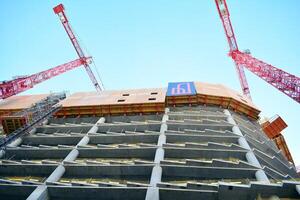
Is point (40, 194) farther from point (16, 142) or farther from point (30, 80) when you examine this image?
point (30, 80)

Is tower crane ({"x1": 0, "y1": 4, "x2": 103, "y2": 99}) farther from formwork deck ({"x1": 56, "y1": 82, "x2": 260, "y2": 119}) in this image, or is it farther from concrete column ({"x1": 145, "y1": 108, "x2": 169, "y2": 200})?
concrete column ({"x1": 145, "y1": 108, "x2": 169, "y2": 200})

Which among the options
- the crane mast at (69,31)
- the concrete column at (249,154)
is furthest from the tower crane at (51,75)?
the concrete column at (249,154)

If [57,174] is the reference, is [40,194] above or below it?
below

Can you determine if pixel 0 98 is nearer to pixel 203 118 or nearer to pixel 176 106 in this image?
pixel 176 106

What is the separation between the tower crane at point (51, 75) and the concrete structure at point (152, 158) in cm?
1390

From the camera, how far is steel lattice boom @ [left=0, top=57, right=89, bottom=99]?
42616mm

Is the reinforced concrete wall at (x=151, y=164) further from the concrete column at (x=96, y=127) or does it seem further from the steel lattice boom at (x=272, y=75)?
the steel lattice boom at (x=272, y=75)

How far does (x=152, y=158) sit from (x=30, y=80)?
36301mm

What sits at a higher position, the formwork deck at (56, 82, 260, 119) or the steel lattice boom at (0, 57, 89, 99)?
the steel lattice boom at (0, 57, 89, 99)

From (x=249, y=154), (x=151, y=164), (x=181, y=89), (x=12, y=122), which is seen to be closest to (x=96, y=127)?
(x=12, y=122)

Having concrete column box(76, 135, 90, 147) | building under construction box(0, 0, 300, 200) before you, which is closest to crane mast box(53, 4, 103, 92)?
building under construction box(0, 0, 300, 200)

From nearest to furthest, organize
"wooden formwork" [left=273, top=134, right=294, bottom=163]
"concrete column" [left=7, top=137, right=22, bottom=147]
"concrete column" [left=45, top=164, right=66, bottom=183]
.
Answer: "concrete column" [left=45, top=164, right=66, bottom=183] < "concrete column" [left=7, top=137, right=22, bottom=147] < "wooden formwork" [left=273, top=134, right=294, bottom=163]

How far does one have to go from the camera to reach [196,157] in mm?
21578

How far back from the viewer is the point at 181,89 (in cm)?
3556
